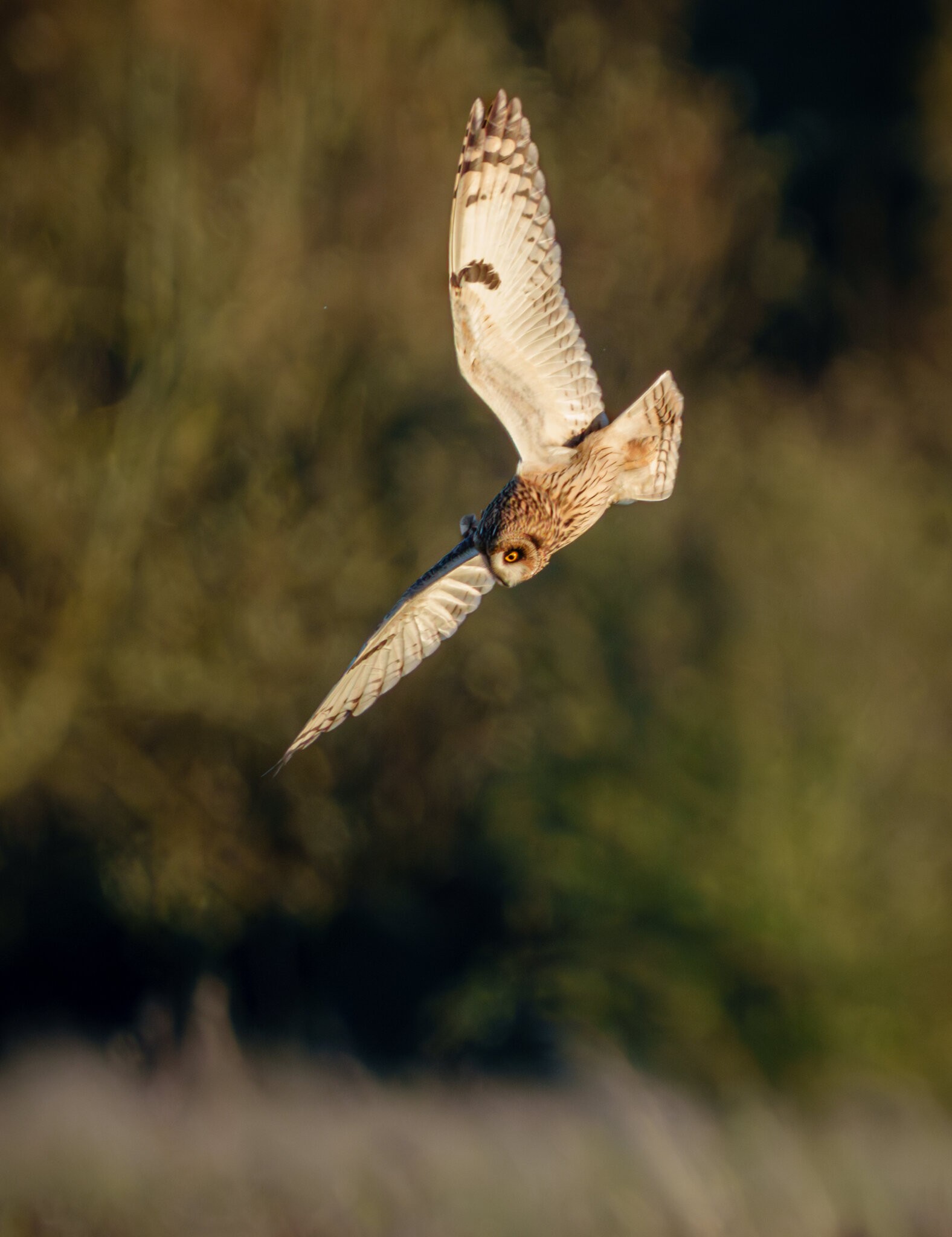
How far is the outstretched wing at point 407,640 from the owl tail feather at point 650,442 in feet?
0.62

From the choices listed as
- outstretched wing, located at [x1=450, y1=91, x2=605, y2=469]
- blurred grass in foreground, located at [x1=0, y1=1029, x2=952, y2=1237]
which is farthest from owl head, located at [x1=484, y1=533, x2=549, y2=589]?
blurred grass in foreground, located at [x1=0, y1=1029, x2=952, y2=1237]

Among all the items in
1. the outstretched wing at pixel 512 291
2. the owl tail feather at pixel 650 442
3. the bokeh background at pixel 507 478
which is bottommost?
the owl tail feather at pixel 650 442

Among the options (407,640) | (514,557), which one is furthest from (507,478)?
(514,557)

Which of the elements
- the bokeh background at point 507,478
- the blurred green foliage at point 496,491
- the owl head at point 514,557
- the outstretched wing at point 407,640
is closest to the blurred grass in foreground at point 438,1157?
the bokeh background at point 507,478

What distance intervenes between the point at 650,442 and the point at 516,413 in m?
0.14

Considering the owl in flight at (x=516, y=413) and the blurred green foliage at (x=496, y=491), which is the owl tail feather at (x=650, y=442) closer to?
the owl in flight at (x=516, y=413)

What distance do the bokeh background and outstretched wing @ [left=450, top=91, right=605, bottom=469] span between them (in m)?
1.26

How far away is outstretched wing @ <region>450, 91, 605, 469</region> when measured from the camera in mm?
1031

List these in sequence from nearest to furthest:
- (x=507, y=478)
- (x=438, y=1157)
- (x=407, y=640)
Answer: (x=407, y=640)
(x=507, y=478)
(x=438, y=1157)

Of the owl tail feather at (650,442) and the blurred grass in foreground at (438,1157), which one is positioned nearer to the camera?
the owl tail feather at (650,442)

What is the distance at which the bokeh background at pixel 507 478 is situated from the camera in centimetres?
223

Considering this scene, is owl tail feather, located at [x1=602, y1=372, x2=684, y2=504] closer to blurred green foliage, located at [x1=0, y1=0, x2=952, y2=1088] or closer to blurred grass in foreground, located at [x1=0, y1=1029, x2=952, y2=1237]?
blurred green foliage, located at [x1=0, y1=0, x2=952, y2=1088]

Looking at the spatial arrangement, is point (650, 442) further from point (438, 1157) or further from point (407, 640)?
point (438, 1157)

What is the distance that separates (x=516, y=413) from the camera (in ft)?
3.68
